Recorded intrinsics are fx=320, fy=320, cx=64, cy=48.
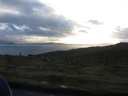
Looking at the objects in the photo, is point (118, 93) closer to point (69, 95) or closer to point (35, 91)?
point (69, 95)

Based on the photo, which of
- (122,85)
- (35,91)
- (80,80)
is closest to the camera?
(35,91)

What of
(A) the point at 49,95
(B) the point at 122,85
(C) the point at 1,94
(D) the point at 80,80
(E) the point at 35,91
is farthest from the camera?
(D) the point at 80,80

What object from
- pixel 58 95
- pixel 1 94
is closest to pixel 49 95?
pixel 58 95

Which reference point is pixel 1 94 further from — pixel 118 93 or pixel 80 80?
pixel 80 80

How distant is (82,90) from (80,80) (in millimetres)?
3010

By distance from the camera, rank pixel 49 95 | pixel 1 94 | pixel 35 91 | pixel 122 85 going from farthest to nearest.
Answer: pixel 122 85, pixel 35 91, pixel 49 95, pixel 1 94

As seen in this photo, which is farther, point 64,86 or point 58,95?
point 64,86

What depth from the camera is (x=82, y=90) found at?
42.8 ft

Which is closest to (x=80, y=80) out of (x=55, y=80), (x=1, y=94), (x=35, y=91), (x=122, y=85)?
(x=55, y=80)

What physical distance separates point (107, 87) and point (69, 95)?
1982 mm

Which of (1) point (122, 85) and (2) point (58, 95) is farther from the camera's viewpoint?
(1) point (122, 85)

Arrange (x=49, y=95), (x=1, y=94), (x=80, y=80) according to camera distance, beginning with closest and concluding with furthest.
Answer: (x=1, y=94), (x=49, y=95), (x=80, y=80)

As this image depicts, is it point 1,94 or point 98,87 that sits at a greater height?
point 1,94

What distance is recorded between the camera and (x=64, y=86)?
14047 millimetres
